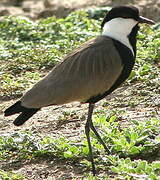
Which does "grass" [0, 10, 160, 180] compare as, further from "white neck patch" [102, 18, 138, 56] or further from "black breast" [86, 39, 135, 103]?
"white neck patch" [102, 18, 138, 56]

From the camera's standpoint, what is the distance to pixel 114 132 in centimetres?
614

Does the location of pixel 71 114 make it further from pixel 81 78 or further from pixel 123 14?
pixel 123 14

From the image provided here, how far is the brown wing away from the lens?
5738mm

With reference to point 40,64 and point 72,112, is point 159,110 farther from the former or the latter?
point 40,64

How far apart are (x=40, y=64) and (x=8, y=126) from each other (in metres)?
2.10

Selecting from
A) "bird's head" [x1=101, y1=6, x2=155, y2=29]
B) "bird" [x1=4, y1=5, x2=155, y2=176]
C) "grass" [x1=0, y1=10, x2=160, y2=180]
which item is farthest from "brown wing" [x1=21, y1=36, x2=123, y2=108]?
"grass" [x1=0, y1=10, x2=160, y2=180]

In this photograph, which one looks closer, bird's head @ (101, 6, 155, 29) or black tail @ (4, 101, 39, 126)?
black tail @ (4, 101, 39, 126)

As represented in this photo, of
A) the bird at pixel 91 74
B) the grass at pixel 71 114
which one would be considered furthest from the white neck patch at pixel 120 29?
the grass at pixel 71 114

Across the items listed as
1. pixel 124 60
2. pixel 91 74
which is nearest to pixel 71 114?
pixel 91 74

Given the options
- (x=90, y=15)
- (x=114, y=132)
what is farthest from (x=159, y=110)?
(x=90, y=15)

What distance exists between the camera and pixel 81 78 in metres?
5.80

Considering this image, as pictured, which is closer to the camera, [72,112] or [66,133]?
[66,133]

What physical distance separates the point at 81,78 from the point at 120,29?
0.59 metres

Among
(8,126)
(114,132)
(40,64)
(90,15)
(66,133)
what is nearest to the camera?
(114,132)
